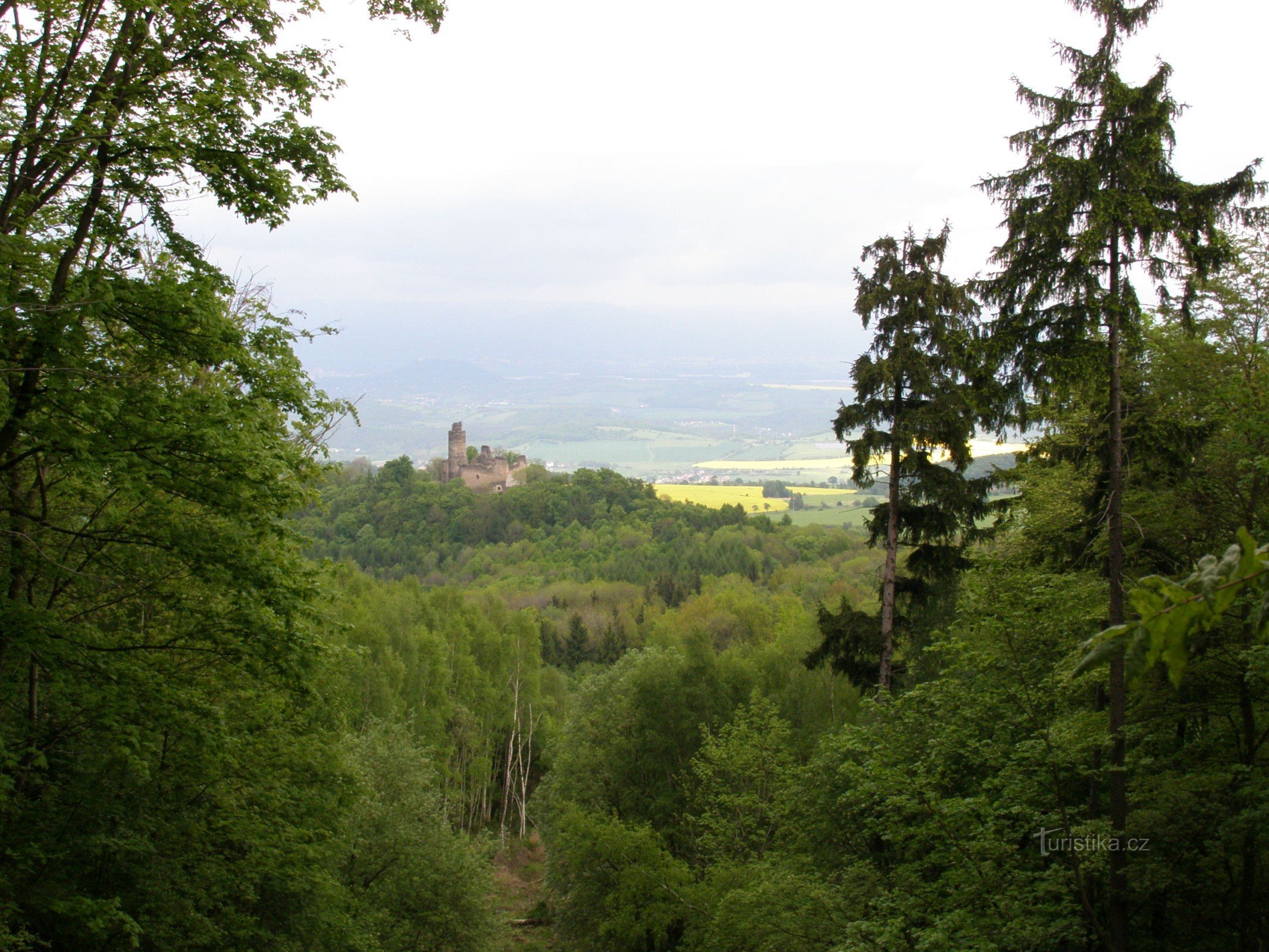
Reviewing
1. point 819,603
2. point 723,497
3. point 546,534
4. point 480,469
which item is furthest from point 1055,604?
point 723,497

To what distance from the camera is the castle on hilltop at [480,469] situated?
9281 cm

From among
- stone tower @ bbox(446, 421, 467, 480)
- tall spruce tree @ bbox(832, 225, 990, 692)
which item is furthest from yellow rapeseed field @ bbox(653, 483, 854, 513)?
tall spruce tree @ bbox(832, 225, 990, 692)

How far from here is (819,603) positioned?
1464cm

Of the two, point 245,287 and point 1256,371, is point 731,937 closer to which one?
point 1256,371

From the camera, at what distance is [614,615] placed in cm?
5362

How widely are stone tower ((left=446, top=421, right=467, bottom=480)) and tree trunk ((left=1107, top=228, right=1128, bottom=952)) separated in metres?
90.9

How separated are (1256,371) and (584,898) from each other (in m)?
14.7

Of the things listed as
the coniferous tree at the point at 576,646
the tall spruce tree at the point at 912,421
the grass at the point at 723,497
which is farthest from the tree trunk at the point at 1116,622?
the grass at the point at 723,497

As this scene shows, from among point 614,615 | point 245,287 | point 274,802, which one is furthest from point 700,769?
point 614,615

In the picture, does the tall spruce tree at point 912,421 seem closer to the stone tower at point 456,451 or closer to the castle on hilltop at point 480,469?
the castle on hilltop at point 480,469

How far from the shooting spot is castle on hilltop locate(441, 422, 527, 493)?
305 feet

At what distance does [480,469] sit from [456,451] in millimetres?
6724

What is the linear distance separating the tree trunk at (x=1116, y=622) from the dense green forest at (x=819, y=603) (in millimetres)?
41

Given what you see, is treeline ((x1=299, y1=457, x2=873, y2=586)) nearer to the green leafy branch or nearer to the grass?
the grass
